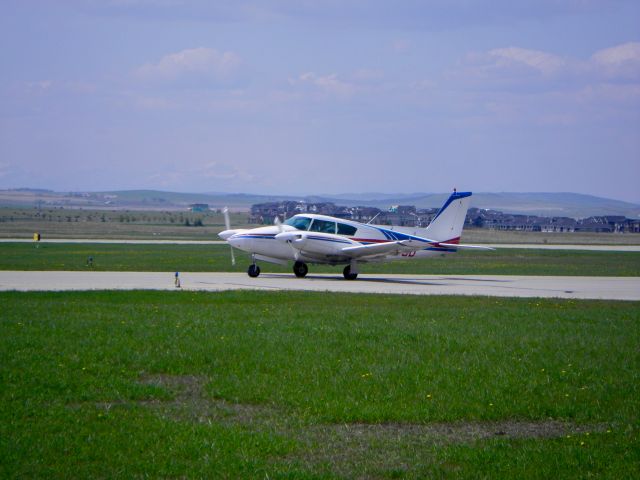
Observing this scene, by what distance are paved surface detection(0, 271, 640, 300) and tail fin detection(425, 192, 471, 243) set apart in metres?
1.77

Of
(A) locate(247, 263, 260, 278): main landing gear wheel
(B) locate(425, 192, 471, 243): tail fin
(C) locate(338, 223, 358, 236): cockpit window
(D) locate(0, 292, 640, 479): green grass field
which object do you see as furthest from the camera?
(B) locate(425, 192, 471, 243): tail fin

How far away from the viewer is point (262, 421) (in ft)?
33.1

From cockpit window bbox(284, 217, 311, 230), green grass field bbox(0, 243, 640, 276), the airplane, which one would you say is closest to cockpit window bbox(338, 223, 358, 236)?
the airplane

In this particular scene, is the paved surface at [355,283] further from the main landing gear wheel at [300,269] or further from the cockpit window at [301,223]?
the cockpit window at [301,223]

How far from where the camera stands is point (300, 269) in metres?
33.9

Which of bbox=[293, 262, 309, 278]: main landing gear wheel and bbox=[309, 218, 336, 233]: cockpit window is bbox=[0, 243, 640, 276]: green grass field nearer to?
bbox=[293, 262, 309, 278]: main landing gear wheel

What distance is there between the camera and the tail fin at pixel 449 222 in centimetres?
3431

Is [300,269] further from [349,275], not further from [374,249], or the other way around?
[374,249]

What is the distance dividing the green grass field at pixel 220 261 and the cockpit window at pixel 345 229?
5095 mm

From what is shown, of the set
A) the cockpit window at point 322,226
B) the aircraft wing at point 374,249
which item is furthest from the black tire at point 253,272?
the aircraft wing at point 374,249

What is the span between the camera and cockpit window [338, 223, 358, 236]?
33562mm

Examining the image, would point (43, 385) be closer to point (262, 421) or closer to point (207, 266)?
point (262, 421)

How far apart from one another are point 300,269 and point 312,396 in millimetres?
22847

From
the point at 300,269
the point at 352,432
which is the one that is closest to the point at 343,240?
the point at 300,269
